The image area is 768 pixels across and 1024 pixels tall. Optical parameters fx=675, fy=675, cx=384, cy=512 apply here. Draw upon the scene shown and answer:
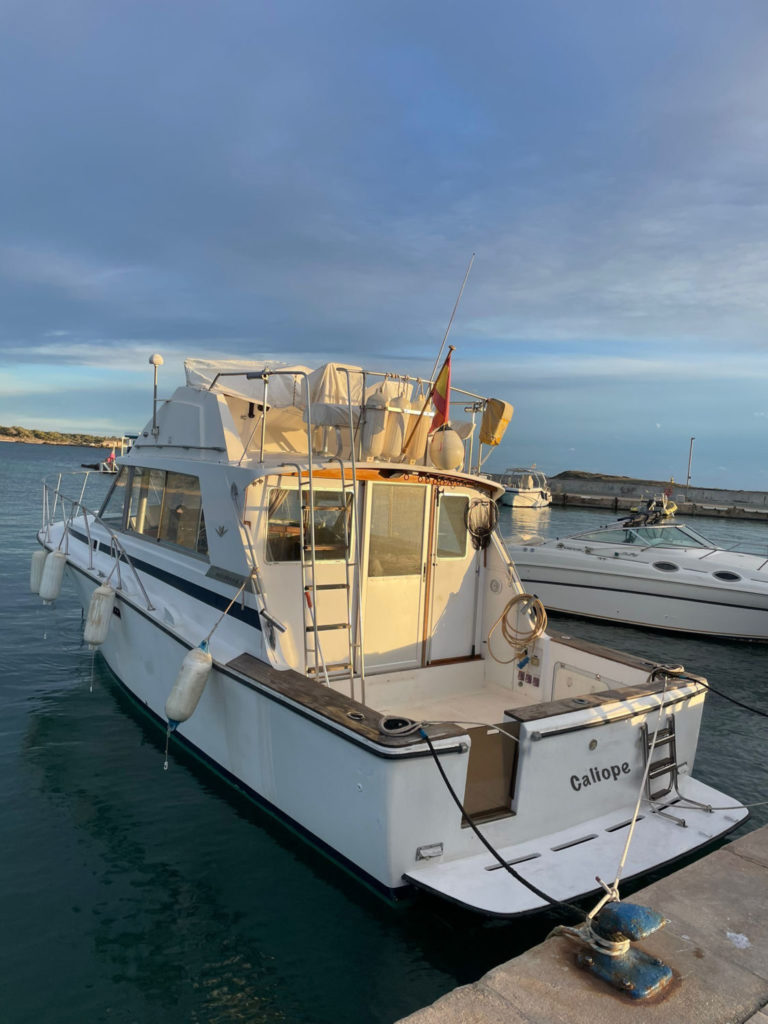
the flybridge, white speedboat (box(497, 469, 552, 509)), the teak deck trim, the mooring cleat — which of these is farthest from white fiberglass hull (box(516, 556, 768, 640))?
white speedboat (box(497, 469, 552, 509))

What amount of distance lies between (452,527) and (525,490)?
37609 mm

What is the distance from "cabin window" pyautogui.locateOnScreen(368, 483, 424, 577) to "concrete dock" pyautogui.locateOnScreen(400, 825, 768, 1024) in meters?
3.14

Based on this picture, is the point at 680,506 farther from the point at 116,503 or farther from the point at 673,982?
the point at 673,982

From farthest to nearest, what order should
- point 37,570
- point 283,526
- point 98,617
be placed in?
point 37,570 < point 98,617 < point 283,526

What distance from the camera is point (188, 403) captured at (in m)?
6.85

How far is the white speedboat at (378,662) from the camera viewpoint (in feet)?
13.5

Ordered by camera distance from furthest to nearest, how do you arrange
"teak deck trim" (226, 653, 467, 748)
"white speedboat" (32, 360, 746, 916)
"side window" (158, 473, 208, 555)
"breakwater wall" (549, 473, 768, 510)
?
"breakwater wall" (549, 473, 768, 510) → "side window" (158, 473, 208, 555) → "white speedboat" (32, 360, 746, 916) → "teak deck trim" (226, 653, 467, 748)

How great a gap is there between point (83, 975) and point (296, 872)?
1.45m

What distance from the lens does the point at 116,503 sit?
8.58 metres

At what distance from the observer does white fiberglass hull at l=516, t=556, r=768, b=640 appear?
44.7 ft

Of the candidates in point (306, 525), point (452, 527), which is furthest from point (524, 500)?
point (306, 525)

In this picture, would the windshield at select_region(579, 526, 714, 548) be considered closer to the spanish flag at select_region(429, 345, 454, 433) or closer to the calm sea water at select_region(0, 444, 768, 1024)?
the calm sea water at select_region(0, 444, 768, 1024)

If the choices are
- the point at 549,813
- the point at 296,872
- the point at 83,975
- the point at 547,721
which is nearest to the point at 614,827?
the point at 549,813

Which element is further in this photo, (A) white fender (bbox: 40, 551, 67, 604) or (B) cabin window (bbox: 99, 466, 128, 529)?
(B) cabin window (bbox: 99, 466, 128, 529)
